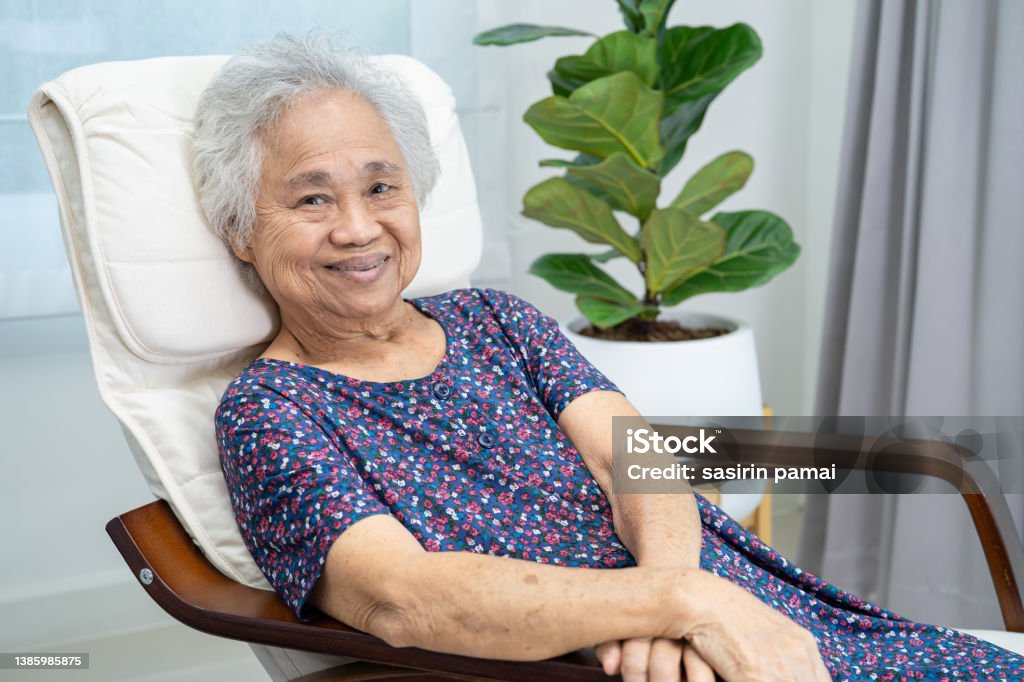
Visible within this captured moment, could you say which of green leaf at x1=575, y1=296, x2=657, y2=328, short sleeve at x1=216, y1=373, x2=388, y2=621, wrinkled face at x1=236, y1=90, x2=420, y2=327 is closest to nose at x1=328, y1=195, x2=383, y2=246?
wrinkled face at x1=236, y1=90, x2=420, y2=327

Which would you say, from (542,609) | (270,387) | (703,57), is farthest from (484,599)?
(703,57)

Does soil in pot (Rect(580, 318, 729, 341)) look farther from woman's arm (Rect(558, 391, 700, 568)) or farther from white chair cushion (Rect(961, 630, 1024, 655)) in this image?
white chair cushion (Rect(961, 630, 1024, 655))

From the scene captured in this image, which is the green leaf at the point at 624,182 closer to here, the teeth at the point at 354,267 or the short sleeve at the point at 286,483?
the teeth at the point at 354,267

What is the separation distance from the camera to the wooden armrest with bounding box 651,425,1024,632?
4.76ft

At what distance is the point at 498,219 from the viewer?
2510 millimetres

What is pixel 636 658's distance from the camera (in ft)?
3.26

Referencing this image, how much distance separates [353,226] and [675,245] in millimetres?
881

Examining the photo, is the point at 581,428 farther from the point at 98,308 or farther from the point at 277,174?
the point at 98,308

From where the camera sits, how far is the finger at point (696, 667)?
3.31 feet

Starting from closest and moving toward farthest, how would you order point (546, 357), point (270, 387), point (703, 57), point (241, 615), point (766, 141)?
1. point (241, 615)
2. point (270, 387)
3. point (546, 357)
4. point (703, 57)
5. point (766, 141)

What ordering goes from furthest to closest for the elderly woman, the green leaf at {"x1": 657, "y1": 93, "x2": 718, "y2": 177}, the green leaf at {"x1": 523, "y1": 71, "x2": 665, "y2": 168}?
the green leaf at {"x1": 657, "y1": 93, "x2": 718, "y2": 177}, the green leaf at {"x1": 523, "y1": 71, "x2": 665, "y2": 168}, the elderly woman

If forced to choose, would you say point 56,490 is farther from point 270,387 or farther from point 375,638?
point 375,638

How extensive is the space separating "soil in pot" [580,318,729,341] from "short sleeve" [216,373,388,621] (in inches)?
41.6

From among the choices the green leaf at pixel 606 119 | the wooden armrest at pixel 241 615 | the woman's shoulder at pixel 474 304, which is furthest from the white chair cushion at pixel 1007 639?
the green leaf at pixel 606 119
